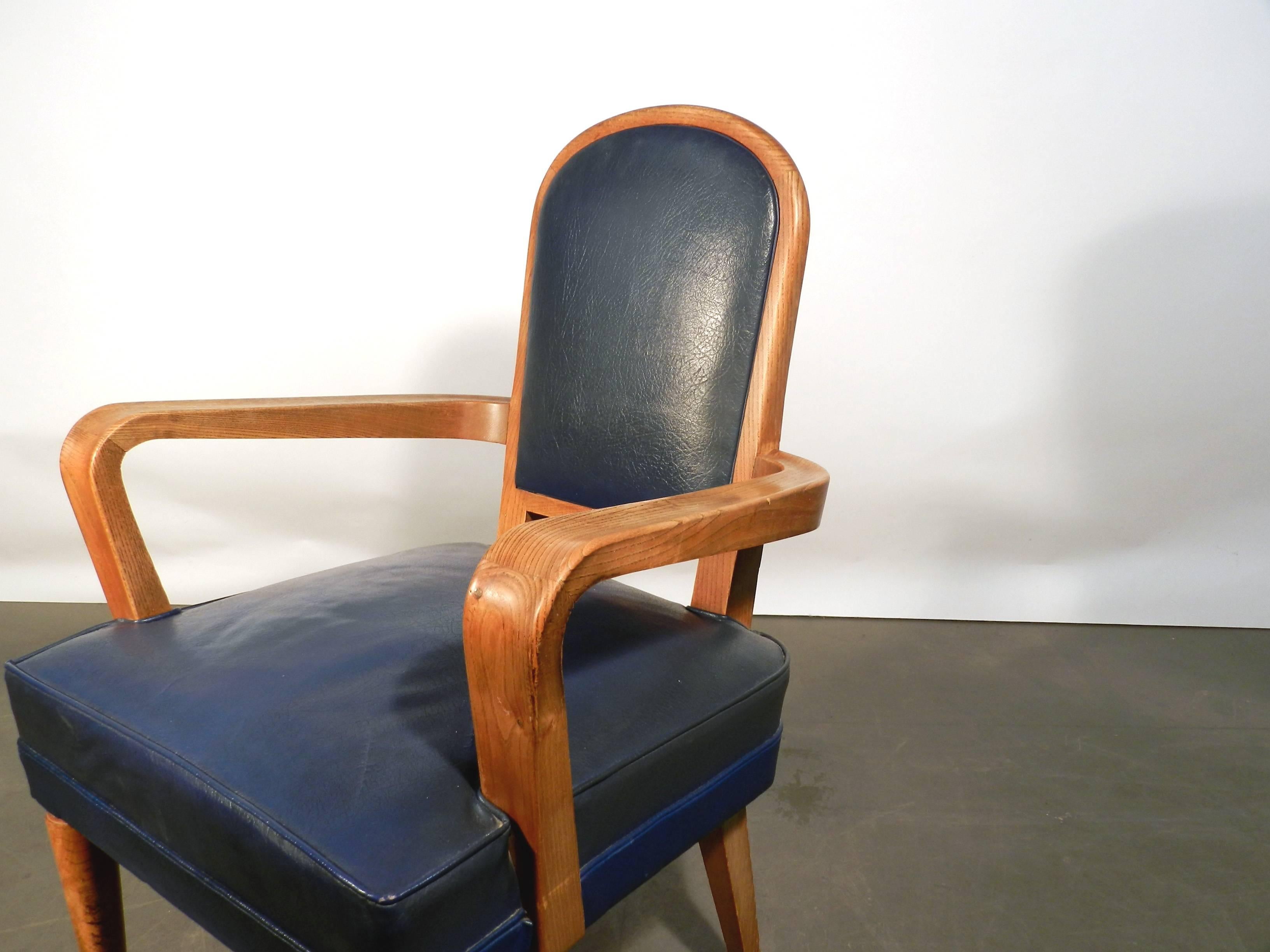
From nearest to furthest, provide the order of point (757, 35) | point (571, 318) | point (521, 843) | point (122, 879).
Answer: point (521, 843), point (571, 318), point (122, 879), point (757, 35)

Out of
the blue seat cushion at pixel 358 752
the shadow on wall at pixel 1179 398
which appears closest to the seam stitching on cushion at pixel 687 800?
the blue seat cushion at pixel 358 752

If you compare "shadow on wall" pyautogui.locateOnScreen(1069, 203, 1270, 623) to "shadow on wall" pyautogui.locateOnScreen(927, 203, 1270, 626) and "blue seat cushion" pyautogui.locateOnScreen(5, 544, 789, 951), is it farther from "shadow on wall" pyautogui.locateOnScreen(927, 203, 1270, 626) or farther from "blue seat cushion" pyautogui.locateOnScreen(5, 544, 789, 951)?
"blue seat cushion" pyautogui.locateOnScreen(5, 544, 789, 951)

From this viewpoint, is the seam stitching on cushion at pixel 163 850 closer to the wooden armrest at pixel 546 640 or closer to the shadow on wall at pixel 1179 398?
the wooden armrest at pixel 546 640

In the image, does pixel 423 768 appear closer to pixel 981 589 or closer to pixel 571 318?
pixel 571 318

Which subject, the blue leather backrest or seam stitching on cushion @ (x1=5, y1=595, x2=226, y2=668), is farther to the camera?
the blue leather backrest

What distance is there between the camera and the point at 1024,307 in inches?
93.8

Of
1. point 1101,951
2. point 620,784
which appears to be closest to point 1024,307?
point 1101,951

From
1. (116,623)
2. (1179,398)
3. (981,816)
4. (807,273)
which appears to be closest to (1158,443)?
(1179,398)

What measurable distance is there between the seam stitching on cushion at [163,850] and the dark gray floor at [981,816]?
49 cm

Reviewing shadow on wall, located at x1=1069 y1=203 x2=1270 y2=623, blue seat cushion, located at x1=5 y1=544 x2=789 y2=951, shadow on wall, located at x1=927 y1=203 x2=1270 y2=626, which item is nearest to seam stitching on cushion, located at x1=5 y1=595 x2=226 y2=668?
blue seat cushion, located at x1=5 y1=544 x2=789 y2=951

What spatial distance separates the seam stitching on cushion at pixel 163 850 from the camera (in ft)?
2.22

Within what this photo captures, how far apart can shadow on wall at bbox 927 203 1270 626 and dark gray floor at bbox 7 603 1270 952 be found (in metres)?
0.25

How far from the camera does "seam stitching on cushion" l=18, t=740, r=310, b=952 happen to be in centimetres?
68

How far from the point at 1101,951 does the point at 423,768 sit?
1042 mm
